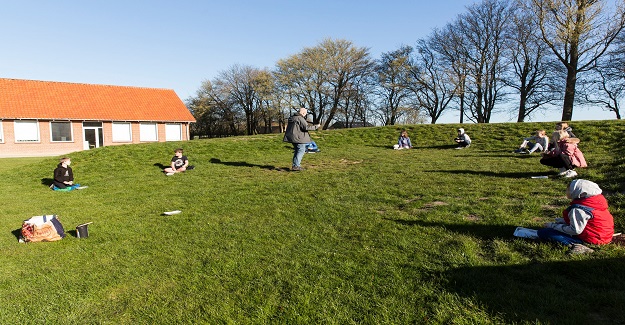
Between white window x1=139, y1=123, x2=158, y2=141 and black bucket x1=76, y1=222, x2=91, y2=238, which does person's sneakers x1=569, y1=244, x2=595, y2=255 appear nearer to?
black bucket x1=76, y1=222, x2=91, y2=238

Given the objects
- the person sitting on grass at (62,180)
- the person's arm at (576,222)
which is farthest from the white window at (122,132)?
the person's arm at (576,222)

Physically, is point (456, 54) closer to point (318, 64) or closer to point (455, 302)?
point (318, 64)

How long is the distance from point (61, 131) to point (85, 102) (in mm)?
3529

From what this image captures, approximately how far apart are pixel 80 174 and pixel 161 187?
18.5 feet

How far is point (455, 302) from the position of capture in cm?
302

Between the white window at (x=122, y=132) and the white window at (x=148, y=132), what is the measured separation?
100 cm

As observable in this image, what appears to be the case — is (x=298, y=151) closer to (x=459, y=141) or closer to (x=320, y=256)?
(x=320, y=256)

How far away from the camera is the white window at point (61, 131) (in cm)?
2875

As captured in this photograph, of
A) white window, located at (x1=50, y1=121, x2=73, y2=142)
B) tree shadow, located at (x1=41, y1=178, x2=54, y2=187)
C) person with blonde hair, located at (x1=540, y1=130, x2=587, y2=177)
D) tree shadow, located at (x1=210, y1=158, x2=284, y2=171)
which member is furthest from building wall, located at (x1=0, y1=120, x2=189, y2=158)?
person with blonde hair, located at (x1=540, y1=130, x2=587, y2=177)

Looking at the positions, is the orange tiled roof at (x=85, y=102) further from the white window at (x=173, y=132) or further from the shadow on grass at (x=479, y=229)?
the shadow on grass at (x=479, y=229)

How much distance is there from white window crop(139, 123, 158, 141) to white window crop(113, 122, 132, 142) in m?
1.00

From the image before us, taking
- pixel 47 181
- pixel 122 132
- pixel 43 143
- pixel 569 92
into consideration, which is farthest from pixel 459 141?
pixel 43 143

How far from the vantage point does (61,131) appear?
29.2 m

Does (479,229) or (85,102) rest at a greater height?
(85,102)
